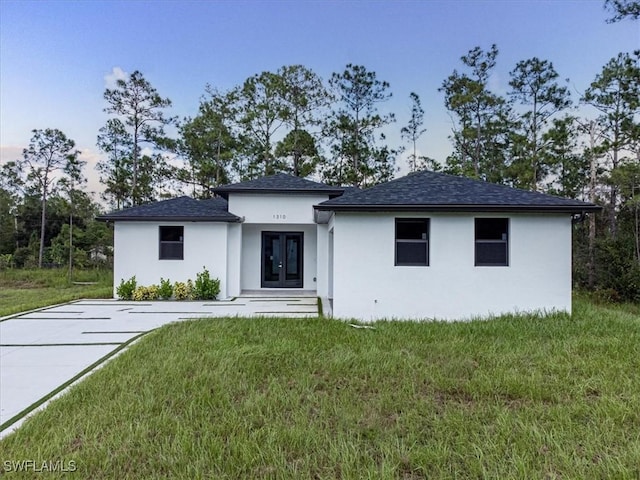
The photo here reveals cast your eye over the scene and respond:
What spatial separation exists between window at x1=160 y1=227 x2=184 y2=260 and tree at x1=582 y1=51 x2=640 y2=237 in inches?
757

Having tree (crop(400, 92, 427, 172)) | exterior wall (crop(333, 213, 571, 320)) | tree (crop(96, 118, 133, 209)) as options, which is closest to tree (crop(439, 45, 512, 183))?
tree (crop(400, 92, 427, 172))

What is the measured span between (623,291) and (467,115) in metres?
13.1

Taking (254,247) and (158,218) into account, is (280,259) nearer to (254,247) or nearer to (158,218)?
(254,247)

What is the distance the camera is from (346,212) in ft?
27.8

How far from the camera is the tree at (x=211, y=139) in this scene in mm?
23312

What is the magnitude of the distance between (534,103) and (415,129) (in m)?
7.30

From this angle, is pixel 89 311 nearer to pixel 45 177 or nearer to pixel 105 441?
pixel 105 441

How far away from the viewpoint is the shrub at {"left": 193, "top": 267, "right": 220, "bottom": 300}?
11703mm

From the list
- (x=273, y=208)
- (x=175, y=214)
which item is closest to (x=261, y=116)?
(x=273, y=208)

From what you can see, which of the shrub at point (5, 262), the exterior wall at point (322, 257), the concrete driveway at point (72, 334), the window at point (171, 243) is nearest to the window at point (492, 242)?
the concrete driveway at point (72, 334)

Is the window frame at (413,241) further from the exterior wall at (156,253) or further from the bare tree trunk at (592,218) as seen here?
the bare tree trunk at (592,218)

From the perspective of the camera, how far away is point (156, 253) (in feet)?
38.9

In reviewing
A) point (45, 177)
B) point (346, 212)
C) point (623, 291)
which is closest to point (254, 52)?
point (346, 212)

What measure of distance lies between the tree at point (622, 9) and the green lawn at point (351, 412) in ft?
A: 41.5
